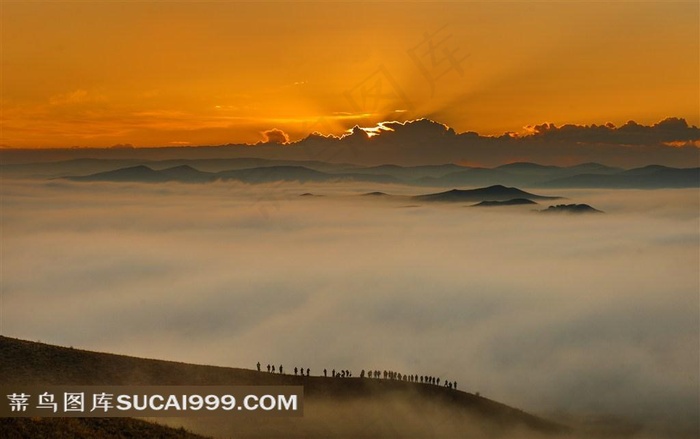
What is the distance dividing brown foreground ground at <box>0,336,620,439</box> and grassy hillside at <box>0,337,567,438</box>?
0.23ft

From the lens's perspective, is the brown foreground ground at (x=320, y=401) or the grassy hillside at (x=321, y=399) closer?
the brown foreground ground at (x=320, y=401)

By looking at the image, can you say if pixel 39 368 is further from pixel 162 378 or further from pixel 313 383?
pixel 313 383

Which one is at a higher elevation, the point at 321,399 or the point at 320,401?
the point at 321,399

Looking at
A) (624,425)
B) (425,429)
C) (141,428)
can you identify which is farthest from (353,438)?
(624,425)

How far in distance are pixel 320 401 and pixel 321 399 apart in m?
0.36

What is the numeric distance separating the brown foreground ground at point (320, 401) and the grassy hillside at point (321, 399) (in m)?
0.07

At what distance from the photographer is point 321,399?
211 feet

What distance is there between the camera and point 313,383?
67.2 m

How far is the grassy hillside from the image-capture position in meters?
54.8

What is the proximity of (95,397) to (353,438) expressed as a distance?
73.3 ft

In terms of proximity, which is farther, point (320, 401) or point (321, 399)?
point (321, 399)

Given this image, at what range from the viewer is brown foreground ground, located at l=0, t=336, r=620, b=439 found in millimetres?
53969

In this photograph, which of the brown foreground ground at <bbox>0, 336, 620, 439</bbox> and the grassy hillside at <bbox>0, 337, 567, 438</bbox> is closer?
the brown foreground ground at <bbox>0, 336, 620, 439</bbox>

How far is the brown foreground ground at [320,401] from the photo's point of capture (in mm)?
53969
